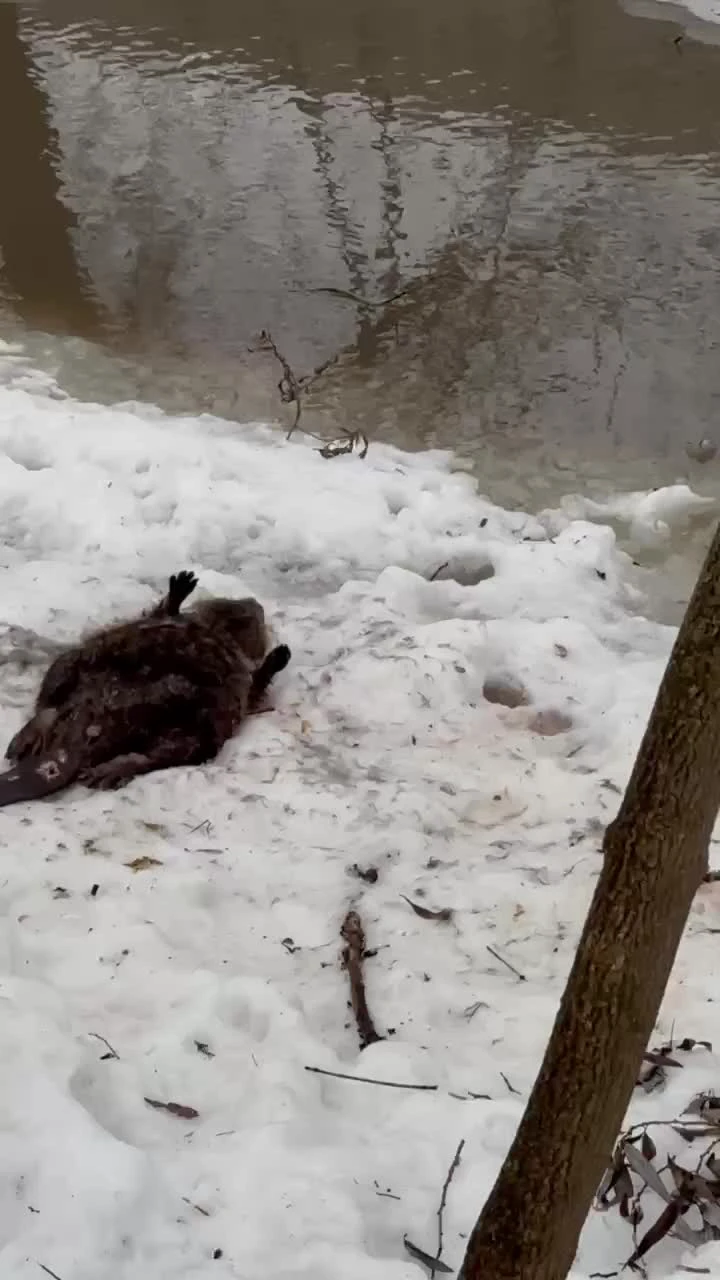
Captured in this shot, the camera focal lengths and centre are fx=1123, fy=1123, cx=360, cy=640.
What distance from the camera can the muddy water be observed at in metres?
7.60

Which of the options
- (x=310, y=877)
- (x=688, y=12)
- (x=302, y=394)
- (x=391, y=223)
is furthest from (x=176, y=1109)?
(x=688, y=12)

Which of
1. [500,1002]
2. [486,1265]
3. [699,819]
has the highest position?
[699,819]

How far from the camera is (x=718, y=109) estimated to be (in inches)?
512

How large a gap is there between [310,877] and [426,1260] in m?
1.45

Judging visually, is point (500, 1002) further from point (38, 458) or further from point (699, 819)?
point (38, 458)

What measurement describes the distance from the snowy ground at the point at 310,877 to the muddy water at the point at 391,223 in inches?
Result: 50.1

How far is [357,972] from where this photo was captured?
342cm

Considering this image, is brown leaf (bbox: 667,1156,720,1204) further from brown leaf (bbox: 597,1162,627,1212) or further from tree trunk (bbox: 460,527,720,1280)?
tree trunk (bbox: 460,527,720,1280)

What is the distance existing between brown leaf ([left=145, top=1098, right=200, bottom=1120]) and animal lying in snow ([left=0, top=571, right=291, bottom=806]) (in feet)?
4.92

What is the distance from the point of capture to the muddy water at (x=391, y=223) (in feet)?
24.9

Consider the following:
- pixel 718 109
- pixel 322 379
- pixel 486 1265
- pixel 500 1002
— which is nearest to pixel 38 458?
pixel 322 379

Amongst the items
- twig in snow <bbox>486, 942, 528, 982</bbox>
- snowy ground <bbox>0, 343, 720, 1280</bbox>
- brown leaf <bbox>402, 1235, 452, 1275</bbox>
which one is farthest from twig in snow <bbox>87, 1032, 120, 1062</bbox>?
twig in snow <bbox>486, 942, 528, 982</bbox>

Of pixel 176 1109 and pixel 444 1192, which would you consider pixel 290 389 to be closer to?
pixel 176 1109

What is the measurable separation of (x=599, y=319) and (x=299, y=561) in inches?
166
